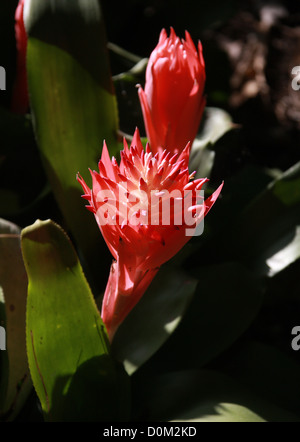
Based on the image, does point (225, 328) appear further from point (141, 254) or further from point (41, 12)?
point (41, 12)

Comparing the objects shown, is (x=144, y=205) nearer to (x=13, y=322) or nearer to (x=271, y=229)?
(x=13, y=322)

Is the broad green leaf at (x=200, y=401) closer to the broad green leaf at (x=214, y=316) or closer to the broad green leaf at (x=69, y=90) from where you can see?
the broad green leaf at (x=214, y=316)

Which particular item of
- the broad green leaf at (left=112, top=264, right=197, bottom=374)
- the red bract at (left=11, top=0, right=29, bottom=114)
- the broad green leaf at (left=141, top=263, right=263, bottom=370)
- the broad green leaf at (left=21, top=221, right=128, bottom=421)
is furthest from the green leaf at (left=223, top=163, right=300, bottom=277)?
the red bract at (left=11, top=0, right=29, bottom=114)

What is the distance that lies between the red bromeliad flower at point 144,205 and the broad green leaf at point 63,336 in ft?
0.29

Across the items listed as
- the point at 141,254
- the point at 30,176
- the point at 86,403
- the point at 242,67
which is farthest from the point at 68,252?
the point at 242,67

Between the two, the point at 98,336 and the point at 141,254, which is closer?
the point at 141,254

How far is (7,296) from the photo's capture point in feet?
2.61

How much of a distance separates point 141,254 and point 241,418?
0.31m

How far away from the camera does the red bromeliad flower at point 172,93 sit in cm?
73

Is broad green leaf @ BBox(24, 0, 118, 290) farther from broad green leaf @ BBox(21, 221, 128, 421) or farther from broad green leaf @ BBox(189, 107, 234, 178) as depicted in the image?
broad green leaf @ BBox(21, 221, 128, 421)

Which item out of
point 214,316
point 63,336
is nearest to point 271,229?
point 214,316

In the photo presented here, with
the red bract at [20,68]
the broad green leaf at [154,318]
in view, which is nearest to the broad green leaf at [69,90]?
the red bract at [20,68]

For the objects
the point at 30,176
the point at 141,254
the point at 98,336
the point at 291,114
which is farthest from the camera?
the point at 291,114
